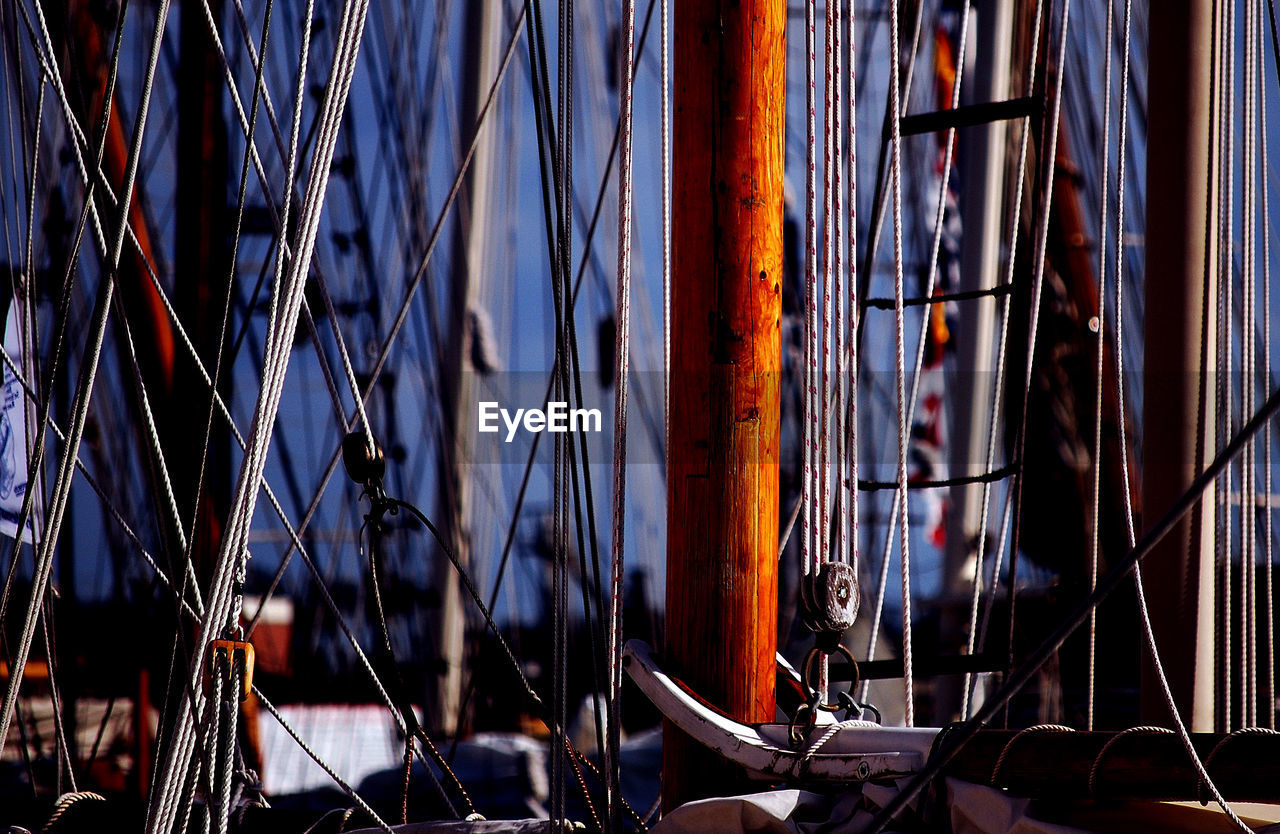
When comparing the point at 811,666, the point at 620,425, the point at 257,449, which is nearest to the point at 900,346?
the point at 620,425

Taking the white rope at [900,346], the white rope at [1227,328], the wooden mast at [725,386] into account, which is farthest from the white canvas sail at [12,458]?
the white rope at [1227,328]

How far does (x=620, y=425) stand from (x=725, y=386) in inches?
12.7

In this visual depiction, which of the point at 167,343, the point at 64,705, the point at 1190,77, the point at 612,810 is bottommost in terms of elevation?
the point at 64,705

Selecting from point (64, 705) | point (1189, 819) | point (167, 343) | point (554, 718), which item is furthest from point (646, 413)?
point (1189, 819)

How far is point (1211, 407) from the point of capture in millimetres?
3713

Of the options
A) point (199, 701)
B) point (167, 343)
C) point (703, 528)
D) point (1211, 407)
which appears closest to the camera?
point (703, 528)

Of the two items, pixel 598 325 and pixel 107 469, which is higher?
pixel 598 325

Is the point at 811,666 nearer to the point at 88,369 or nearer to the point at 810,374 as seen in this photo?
the point at 810,374

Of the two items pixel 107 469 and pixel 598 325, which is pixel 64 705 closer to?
pixel 107 469

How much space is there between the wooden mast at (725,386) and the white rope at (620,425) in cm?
12

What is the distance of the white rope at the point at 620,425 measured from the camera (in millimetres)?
2090

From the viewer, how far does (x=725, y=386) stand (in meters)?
1.99

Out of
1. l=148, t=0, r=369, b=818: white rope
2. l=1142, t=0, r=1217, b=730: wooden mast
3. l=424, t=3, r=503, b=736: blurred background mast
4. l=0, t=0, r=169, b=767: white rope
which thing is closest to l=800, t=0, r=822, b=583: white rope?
l=148, t=0, r=369, b=818: white rope

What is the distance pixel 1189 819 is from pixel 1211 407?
2.53 metres
